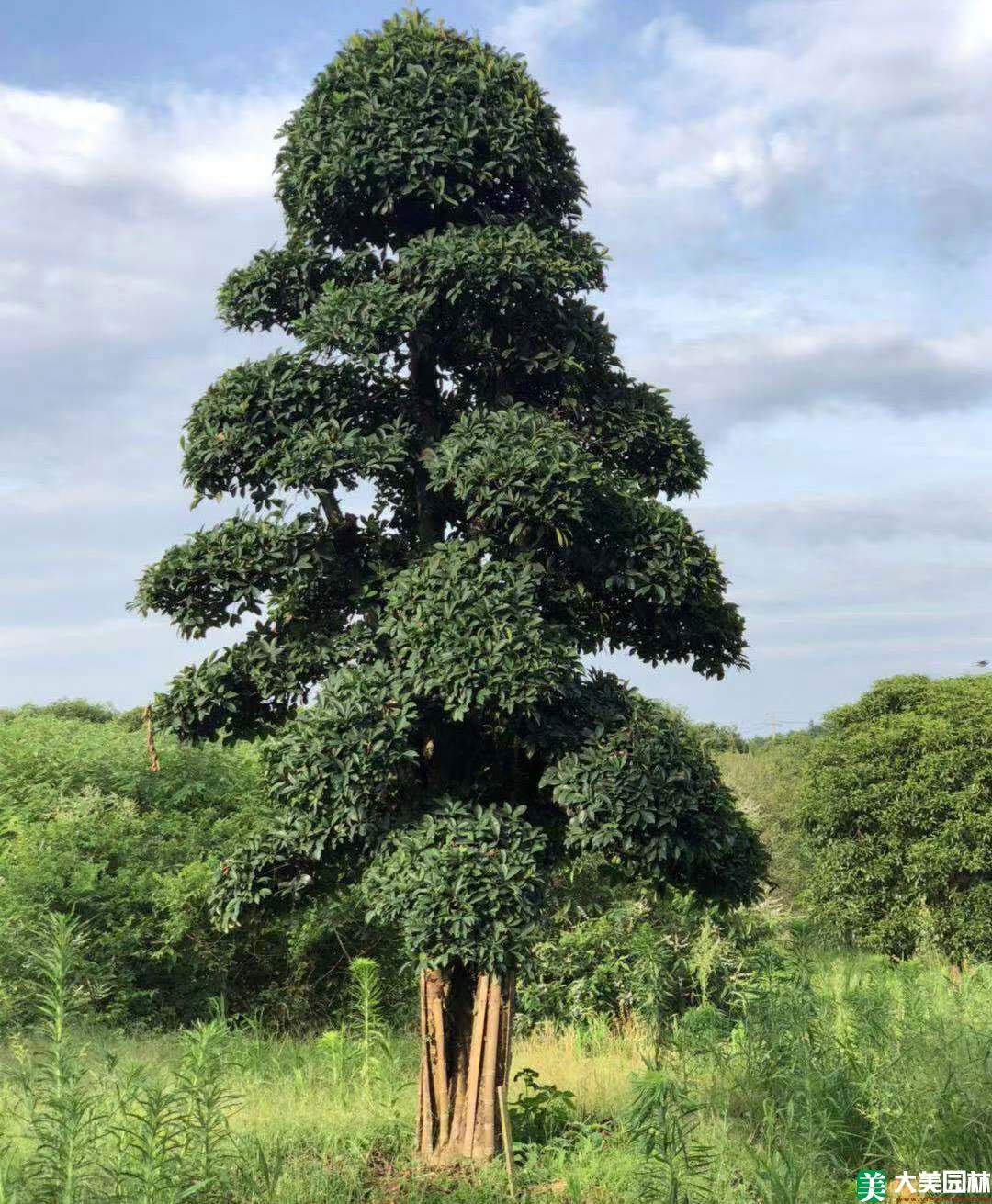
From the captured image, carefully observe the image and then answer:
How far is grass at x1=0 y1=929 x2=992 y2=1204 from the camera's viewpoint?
5945 mm

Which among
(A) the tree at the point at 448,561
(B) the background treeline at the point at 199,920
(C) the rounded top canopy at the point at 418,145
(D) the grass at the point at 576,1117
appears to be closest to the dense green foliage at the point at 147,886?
(B) the background treeline at the point at 199,920

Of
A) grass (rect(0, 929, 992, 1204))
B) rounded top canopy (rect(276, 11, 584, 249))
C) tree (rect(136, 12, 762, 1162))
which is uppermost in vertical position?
rounded top canopy (rect(276, 11, 584, 249))

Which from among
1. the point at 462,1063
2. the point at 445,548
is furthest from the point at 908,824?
the point at 445,548

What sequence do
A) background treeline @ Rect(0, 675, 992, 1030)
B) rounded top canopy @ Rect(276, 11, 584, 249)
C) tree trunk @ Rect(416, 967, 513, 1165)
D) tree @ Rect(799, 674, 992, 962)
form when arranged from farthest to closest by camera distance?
tree @ Rect(799, 674, 992, 962)
background treeline @ Rect(0, 675, 992, 1030)
rounded top canopy @ Rect(276, 11, 584, 249)
tree trunk @ Rect(416, 967, 513, 1165)

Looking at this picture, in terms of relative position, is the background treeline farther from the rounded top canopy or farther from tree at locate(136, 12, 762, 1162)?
the rounded top canopy

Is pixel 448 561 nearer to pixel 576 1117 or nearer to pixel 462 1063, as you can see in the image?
pixel 462 1063

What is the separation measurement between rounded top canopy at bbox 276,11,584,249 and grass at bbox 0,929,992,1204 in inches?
235

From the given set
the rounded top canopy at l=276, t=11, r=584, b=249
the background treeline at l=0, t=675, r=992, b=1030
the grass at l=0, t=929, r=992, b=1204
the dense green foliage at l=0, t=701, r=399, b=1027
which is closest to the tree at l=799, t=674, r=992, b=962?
the background treeline at l=0, t=675, r=992, b=1030

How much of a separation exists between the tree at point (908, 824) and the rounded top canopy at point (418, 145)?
1440cm

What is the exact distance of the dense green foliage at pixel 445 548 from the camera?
7.61m

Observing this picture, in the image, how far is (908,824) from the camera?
20.6 metres

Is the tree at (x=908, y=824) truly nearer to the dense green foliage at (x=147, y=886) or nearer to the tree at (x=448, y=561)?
the dense green foliage at (x=147, y=886)

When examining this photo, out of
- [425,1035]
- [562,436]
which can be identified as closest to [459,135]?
[562,436]

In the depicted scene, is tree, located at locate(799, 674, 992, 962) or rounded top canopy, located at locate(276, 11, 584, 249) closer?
rounded top canopy, located at locate(276, 11, 584, 249)
